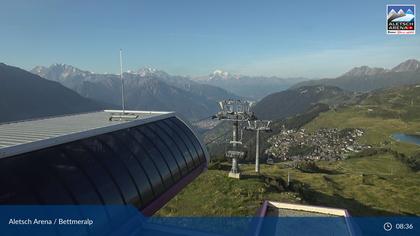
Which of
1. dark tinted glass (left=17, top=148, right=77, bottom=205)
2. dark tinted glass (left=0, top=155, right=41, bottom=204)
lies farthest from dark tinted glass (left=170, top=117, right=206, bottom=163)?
dark tinted glass (left=0, top=155, right=41, bottom=204)

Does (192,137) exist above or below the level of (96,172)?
below

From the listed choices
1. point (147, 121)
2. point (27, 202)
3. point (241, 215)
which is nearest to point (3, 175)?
point (27, 202)

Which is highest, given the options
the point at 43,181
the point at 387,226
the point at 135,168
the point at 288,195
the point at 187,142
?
the point at 43,181

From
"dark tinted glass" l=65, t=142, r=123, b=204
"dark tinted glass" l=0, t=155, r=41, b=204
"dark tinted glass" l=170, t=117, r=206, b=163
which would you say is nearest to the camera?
"dark tinted glass" l=0, t=155, r=41, b=204

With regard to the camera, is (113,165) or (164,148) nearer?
(113,165)

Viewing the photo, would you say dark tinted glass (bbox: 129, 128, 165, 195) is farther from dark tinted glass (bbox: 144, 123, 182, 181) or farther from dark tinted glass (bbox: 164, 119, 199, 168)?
dark tinted glass (bbox: 164, 119, 199, 168)

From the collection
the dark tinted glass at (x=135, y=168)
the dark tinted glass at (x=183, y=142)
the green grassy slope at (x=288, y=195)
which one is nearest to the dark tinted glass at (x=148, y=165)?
the dark tinted glass at (x=135, y=168)

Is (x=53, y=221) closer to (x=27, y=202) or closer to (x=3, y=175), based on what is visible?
(x=27, y=202)

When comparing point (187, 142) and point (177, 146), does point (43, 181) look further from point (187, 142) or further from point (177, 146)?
point (187, 142)

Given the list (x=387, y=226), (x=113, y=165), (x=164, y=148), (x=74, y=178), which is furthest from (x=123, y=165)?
(x=387, y=226)
